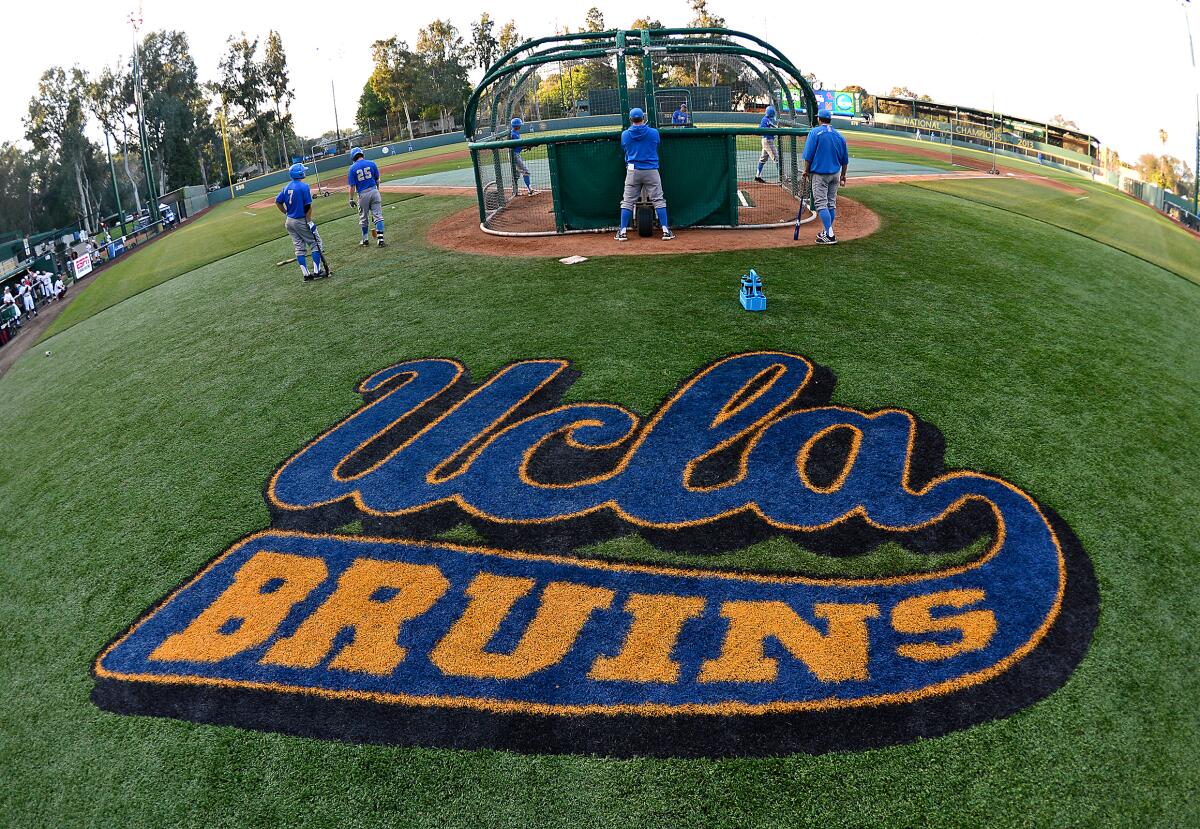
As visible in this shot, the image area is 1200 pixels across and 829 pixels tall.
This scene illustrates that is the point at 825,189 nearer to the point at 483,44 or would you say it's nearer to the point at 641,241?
the point at 641,241

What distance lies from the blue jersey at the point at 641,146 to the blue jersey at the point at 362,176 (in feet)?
17.2

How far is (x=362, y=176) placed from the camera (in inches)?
571

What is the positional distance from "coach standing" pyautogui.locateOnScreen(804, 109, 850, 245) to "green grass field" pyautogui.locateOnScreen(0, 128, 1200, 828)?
2.56 ft

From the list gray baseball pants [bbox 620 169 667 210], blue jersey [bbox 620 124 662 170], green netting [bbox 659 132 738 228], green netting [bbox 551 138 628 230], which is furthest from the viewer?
green netting [bbox 551 138 628 230]

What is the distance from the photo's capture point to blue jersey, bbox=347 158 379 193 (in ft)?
47.6

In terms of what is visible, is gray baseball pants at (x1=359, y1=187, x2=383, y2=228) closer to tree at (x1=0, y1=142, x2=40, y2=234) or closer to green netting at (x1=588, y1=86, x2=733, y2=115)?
green netting at (x1=588, y1=86, x2=733, y2=115)

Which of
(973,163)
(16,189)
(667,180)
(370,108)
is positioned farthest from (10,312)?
(370,108)

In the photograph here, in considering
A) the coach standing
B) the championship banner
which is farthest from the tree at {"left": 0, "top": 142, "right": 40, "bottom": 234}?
the coach standing

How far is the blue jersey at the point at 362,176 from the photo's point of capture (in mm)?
14516

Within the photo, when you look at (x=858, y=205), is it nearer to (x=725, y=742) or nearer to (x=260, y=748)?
(x=725, y=742)

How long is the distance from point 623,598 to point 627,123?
35.5ft

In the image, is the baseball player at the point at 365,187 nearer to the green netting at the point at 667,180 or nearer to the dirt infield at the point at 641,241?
the dirt infield at the point at 641,241

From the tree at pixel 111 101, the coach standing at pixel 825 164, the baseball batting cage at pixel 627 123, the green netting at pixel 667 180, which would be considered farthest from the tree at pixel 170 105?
the coach standing at pixel 825 164

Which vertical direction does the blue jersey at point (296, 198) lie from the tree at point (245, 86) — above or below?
below
